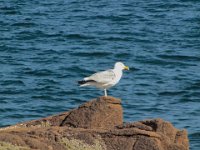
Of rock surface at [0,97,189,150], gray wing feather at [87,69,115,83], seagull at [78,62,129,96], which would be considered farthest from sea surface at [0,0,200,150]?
rock surface at [0,97,189,150]

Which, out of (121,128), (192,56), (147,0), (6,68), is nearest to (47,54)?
(6,68)

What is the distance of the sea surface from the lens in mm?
24266

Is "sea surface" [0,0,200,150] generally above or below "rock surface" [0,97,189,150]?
below

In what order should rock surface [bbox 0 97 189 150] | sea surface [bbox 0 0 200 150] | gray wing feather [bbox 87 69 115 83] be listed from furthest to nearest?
sea surface [bbox 0 0 200 150] < gray wing feather [bbox 87 69 115 83] < rock surface [bbox 0 97 189 150]

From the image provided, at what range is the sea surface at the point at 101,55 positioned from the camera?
24.3 meters

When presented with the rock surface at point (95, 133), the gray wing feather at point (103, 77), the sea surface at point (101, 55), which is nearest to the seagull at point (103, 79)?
the gray wing feather at point (103, 77)

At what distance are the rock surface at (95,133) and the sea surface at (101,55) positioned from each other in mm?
7149

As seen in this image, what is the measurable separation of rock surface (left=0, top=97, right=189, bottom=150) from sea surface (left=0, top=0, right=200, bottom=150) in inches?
281

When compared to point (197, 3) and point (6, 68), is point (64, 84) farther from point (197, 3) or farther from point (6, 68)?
point (197, 3)

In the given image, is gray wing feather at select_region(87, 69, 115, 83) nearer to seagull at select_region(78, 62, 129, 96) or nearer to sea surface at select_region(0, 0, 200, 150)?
seagull at select_region(78, 62, 129, 96)

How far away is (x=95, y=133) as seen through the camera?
38.7 feet

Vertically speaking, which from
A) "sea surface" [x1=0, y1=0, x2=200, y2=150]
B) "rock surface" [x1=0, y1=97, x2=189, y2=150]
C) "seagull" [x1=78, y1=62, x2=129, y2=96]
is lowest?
"sea surface" [x1=0, y1=0, x2=200, y2=150]

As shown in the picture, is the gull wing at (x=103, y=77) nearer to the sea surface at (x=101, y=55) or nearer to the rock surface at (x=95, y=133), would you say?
the rock surface at (x=95, y=133)

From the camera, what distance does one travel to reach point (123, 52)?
3192 centimetres
